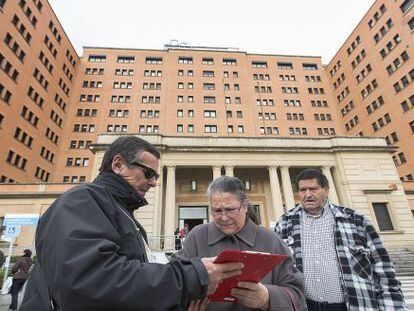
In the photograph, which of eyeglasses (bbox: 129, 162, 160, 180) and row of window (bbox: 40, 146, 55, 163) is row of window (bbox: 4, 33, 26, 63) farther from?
eyeglasses (bbox: 129, 162, 160, 180)

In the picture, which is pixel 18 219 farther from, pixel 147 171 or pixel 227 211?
pixel 227 211

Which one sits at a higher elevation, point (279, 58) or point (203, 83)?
point (279, 58)

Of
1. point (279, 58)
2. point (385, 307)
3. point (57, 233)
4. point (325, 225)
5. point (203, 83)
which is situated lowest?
point (385, 307)

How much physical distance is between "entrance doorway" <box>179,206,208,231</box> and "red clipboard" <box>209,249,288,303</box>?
20.1 metres

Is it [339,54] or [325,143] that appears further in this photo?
[339,54]

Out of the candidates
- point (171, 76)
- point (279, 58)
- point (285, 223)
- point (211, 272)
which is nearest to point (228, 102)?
point (171, 76)

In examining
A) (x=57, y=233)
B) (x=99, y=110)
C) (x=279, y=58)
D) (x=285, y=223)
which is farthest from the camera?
(x=279, y=58)

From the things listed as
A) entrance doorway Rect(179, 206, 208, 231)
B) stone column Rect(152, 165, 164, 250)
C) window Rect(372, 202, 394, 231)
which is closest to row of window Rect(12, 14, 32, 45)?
stone column Rect(152, 165, 164, 250)

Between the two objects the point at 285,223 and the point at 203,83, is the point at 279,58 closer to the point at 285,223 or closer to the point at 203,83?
the point at 203,83

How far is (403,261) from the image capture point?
52.4 ft

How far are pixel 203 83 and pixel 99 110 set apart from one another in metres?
16.1

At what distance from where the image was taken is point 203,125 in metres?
Result: 34.9

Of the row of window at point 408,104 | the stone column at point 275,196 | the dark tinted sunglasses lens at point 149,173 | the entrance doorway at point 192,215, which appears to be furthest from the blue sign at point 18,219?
the row of window at point 408,104

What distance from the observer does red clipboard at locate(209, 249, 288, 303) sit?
1.31 metres
